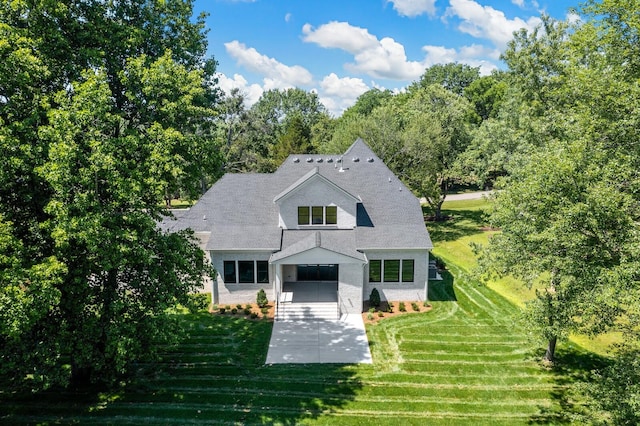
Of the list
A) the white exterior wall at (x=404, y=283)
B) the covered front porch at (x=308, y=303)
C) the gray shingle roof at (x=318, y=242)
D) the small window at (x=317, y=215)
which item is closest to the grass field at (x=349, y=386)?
the covered front porch at (x=308, y=303)

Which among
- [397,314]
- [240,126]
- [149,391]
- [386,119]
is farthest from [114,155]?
[240,126]

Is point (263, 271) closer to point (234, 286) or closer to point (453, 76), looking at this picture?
point (234, 286)

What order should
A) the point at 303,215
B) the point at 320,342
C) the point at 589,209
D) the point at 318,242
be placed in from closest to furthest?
1. the point at 589,209
2. the point at 320,342
3. the point at 318,242
4. the point at 303,215

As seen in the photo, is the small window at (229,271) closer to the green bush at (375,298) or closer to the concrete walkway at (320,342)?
the concrete walkway at (320,342)

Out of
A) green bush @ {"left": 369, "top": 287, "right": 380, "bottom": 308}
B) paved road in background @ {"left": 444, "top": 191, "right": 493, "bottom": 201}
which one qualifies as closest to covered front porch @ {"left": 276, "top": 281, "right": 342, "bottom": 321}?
green bush @ {"left": 369, "top": 287, "right": 380, "bottom": 308}

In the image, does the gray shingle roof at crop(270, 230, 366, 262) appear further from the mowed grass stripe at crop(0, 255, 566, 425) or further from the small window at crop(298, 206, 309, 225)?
the mowed grass stripe at crop(0, 255, 566, 425)

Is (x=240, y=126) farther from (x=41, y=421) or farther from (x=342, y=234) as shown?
(x=41, y=421)

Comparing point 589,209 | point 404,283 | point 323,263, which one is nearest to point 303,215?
point 323,263
